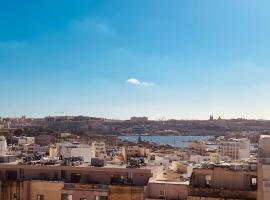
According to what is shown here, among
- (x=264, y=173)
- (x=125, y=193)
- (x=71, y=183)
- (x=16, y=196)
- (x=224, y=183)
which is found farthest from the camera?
(x=16, y=196)

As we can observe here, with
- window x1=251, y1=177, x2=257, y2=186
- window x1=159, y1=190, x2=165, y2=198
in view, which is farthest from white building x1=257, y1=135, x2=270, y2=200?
window x1=159, y1=190, x2=165, y2=198

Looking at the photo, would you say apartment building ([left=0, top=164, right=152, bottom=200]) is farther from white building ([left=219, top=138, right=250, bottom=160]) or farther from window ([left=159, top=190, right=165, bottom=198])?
white building ([left=219, top=138, right=250, bottom=160])

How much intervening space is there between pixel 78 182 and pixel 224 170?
1197 cm

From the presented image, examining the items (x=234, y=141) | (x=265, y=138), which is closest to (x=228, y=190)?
(x=265, y=138)

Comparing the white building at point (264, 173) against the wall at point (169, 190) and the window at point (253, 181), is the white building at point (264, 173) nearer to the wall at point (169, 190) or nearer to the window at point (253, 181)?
the window at point (253, 181)

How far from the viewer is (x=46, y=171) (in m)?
39.3

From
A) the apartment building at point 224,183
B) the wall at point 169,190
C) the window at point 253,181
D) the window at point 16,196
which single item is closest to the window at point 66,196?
the window at point 16,196

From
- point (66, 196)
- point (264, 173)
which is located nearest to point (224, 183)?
point (264, 173)

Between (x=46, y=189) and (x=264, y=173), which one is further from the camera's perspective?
(x=46, y=189)

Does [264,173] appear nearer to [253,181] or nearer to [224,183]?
[253,181]

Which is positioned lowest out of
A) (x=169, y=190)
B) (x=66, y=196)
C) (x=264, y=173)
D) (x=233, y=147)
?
(x=233, y=147)

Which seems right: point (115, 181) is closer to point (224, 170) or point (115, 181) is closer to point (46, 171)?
point (46, 171)

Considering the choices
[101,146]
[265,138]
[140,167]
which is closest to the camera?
[265,138]

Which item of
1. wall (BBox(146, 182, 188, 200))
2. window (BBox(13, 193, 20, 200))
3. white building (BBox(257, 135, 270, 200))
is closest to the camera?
white building (BBox(257, 135, 270, 200))
